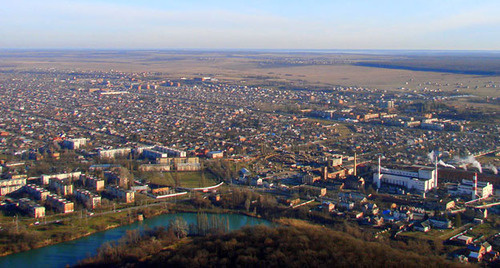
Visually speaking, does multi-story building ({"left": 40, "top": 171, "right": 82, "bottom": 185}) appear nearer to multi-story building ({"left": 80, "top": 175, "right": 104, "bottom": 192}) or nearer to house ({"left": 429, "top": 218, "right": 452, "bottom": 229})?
multi-story building ({"left": 80, "top": 175, "right": 104, "bottom": 192})

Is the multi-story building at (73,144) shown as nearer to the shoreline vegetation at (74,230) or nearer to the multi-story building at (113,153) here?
the multi-story building at (113,153)

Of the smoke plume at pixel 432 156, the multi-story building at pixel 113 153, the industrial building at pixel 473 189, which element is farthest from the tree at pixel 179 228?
the smoke plume at pixel 432 156

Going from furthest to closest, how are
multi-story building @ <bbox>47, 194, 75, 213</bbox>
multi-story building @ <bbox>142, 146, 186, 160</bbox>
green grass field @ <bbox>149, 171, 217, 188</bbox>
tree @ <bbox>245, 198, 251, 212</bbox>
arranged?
1. multi-story building @ <bbox>142, 146, 186, 160</bbox>
2. green grass field @ <bbox>149, 171, 217, 188</bbox>
3. tree @ <bbox>245, 198, 251, 212</bbox>
4. multi-story building @ <bbox>47, 194, 75, 213</bbox>

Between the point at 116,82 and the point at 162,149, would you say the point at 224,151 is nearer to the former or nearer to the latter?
the point at 162,149

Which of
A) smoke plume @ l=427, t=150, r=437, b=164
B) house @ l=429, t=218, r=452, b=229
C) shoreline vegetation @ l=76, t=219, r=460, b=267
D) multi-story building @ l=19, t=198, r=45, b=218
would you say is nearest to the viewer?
shoreline vegetation @ l=76, t=219, r=460, b=267

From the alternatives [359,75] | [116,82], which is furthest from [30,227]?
[359,75]

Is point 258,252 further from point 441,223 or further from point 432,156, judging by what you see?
point 432,156

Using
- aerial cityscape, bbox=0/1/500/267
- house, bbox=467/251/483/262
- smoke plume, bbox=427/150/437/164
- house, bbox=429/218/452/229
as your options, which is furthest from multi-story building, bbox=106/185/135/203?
smoke plume, bbox=427/150/437/164
